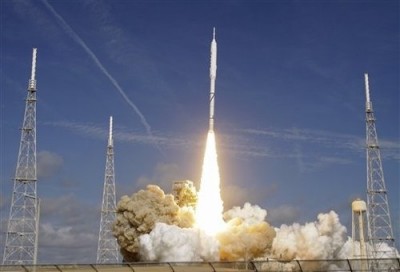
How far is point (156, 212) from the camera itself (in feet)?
252

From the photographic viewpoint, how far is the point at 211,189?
77562 mm

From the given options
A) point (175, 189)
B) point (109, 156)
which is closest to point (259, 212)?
point (175, 189)

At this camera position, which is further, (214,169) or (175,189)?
(175,189)

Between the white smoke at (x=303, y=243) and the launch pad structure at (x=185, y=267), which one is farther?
the white smoke at (x=303, y=243)

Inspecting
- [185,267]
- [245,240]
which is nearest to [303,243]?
[245,240]

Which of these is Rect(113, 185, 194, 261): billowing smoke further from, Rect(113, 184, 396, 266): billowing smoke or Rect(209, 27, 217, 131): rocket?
Rect(209, 27, 217, 131): rocket

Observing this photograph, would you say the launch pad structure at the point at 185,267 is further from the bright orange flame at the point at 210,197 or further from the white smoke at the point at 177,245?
the bright orange flame at the point at 210,197

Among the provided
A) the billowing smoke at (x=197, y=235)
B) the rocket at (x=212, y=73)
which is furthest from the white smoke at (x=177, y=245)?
the rocket at (x=212, y=73)

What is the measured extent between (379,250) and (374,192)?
291 inches

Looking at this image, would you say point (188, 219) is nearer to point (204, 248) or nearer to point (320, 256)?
point (204, 248)

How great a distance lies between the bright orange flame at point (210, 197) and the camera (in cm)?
7575

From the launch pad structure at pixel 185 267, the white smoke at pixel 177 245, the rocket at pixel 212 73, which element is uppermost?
the rocket at pixel 212 73

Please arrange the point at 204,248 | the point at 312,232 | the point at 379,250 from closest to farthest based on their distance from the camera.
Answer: the point at 204,248 → the point at 379,250 → the point at 312,232

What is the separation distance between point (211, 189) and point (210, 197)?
4.07 feet
